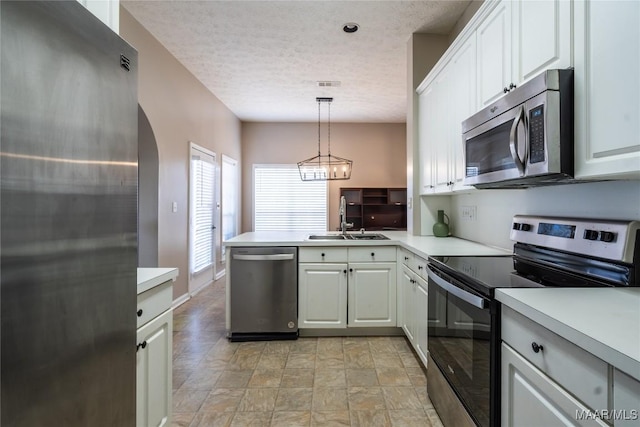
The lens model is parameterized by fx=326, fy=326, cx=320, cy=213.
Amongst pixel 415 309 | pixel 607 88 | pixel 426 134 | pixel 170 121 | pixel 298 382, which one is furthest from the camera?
pixel 170 121

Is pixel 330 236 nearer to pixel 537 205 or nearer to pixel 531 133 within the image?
pixel 537 205

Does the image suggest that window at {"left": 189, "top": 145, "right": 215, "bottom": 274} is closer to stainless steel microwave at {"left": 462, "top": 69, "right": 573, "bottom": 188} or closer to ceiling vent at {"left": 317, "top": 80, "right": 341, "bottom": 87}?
ceiling vent at {"left": 317, "top": 80, "right": 341, "bottom": 87}

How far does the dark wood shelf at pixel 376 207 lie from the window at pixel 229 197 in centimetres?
211

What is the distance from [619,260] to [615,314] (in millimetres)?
408

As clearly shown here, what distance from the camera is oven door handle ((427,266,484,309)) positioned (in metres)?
1.27

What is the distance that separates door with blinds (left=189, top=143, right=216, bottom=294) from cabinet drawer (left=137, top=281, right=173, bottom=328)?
2.90 metres

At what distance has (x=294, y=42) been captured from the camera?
11.1 feet

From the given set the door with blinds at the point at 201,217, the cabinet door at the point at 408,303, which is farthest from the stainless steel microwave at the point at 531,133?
the door with blinds at the point at 201,217

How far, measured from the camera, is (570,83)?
49.0 inches

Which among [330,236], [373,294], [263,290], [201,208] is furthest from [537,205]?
[201,208]

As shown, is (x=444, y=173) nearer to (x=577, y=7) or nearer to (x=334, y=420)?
(x=577, y=7)

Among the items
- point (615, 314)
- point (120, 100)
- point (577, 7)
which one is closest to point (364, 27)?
point (577, 7)

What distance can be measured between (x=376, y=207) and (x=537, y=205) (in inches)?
186

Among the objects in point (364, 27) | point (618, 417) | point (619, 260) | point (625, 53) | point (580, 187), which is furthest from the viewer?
point (364, 27)
